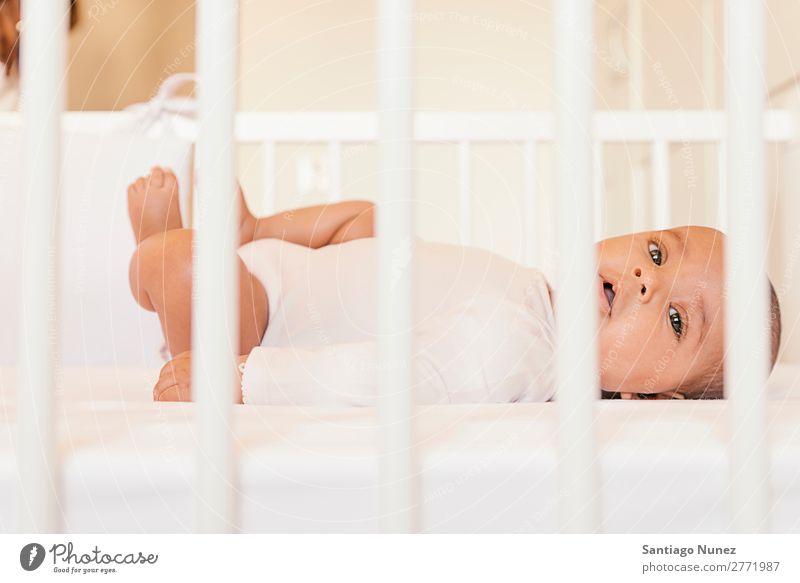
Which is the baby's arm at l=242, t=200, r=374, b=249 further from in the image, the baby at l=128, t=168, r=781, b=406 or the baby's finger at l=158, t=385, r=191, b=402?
the baby's finger at l=158, t=385, r=191, b=402

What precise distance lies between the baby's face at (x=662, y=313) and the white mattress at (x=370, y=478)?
11.9 inches

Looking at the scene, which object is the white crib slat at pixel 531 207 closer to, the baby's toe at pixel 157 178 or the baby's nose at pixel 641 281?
the baby's nose at pixel 641 281

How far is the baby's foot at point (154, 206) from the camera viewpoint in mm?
929

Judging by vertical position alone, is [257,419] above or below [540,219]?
below

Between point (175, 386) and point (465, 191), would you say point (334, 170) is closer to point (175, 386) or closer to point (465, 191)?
point (465, 191)

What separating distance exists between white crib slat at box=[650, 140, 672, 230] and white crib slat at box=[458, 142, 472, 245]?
280 millimetres

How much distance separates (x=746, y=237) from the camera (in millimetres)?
367

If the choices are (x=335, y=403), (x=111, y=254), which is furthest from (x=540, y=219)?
(x=335, y=403)

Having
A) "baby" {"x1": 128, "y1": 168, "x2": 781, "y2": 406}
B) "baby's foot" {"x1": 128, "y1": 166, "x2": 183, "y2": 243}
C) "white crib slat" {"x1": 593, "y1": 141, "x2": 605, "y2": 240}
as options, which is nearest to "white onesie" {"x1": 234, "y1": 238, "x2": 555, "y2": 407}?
"baby" {"x1": 128, "y1": 168, "x2": 781, "y2": 406}

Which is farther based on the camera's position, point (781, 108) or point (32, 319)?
point (781, 108)

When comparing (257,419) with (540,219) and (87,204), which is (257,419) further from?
(540,219)

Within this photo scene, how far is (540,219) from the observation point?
4.19ft

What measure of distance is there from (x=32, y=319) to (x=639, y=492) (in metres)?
0.32

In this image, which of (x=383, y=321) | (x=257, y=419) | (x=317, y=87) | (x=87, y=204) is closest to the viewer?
(x=383, y=321)
